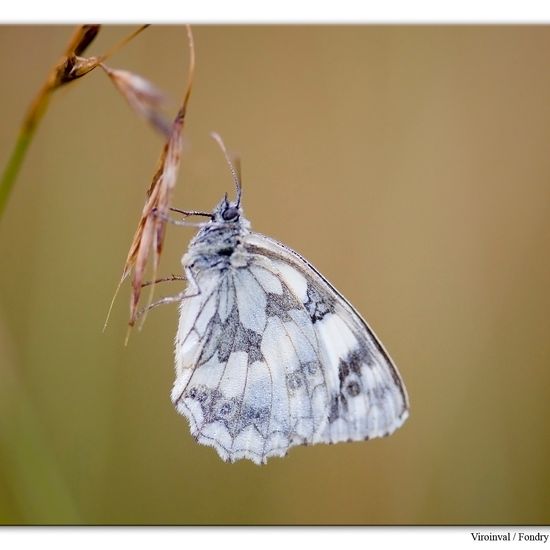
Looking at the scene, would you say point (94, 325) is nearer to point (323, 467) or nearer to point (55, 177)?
point (55, 177)

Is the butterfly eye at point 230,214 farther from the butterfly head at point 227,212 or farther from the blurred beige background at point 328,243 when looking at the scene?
the blurred beige background at point 328,243

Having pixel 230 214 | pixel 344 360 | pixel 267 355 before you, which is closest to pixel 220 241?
pixel 230 214

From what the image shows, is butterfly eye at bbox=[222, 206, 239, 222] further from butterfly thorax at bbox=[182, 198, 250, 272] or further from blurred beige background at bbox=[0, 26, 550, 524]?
blurred beige background at bbox=[0, 26, 550, 524]

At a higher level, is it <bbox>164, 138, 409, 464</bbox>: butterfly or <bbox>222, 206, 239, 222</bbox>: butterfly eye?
<bbox>222, 206, 239, 222</bbox>: butterfly eye

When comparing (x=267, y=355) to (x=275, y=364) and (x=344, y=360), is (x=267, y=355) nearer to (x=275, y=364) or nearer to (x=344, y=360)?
(x=275, y=364)

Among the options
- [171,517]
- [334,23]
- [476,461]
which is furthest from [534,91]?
[171,517]

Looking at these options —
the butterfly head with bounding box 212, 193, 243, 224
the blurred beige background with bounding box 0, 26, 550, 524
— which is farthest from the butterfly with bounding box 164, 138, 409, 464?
the blurred beige background with bounding box 0, 26, 550, 524

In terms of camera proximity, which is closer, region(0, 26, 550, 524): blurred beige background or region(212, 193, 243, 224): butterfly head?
region(212, 193, 243, 224): butterfly head
